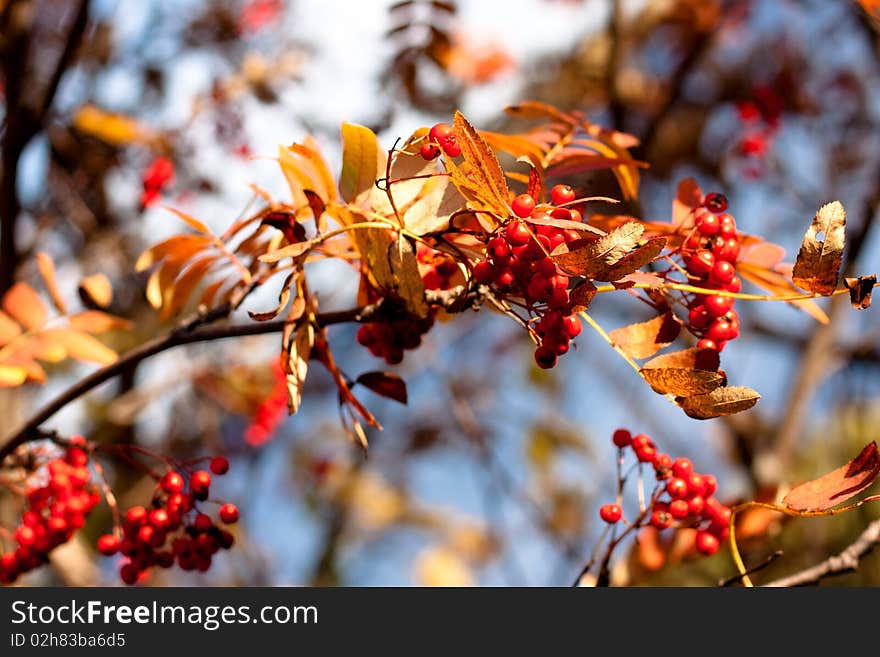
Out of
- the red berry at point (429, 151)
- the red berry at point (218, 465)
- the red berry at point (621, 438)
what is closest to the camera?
the red berry at point (429, 151)

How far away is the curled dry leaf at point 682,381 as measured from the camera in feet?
2.30

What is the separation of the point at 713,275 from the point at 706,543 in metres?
0.38

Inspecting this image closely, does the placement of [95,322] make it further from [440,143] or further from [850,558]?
[850,558]

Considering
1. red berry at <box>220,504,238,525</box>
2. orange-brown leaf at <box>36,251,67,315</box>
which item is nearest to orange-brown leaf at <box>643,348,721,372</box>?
red berry at <box>220,504,238,525</box>

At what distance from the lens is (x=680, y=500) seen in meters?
0.91

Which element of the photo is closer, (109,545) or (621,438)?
(621,438)

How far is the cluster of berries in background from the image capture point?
2.85 ft

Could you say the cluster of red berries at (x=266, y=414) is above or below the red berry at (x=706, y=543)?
above

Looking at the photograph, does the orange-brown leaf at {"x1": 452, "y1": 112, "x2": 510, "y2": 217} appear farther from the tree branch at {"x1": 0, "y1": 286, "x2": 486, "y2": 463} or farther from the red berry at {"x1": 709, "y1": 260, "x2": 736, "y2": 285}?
the red berry at {"x1": 709, "y1": 260, "x2": 736, "y2": 285}

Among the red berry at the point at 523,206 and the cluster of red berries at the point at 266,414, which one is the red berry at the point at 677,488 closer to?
the red berry at the point at 523,206

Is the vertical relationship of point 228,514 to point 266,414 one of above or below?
below

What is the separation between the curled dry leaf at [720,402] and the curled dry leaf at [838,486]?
0.42 feet

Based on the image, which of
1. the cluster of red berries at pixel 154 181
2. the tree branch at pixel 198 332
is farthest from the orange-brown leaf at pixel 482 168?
the cluster of red berries at pixel 154 181

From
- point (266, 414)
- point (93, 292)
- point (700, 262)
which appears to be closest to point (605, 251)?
point (700, 262)
